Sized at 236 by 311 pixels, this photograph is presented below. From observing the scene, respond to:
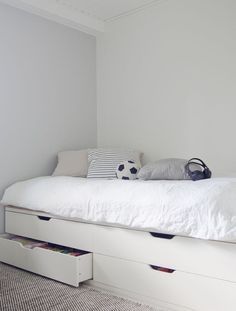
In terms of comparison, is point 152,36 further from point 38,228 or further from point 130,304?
point 130,304

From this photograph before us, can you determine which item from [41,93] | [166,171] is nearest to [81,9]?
[41,93]

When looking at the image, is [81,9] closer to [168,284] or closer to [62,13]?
[62,13]

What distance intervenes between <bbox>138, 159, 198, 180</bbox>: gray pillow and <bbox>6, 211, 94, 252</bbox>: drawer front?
0.48 metres

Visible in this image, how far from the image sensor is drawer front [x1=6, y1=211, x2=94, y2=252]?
6.78ft

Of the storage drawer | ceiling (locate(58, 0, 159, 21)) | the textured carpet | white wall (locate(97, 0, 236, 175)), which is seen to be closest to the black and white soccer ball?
white wall (locate(97, 0, 236, 175))

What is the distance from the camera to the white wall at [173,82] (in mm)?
2537

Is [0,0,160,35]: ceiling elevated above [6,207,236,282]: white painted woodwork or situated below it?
above

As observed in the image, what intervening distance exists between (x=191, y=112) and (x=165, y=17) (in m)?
0.84

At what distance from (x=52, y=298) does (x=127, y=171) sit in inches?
40.7

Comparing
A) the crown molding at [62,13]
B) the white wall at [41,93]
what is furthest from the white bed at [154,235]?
the crown molding at [62,13]

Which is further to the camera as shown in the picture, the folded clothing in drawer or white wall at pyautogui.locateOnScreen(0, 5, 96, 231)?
A: white wall at pyautogui.locateOnScreen(0, 5, 96, 231)

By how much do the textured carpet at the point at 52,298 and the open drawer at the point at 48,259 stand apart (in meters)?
0.06

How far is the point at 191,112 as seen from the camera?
8.91ft

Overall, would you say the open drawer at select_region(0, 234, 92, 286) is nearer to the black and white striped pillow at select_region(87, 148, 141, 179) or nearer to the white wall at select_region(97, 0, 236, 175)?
the black and white striped pillow at select_region(87, 148, 141, 179)
